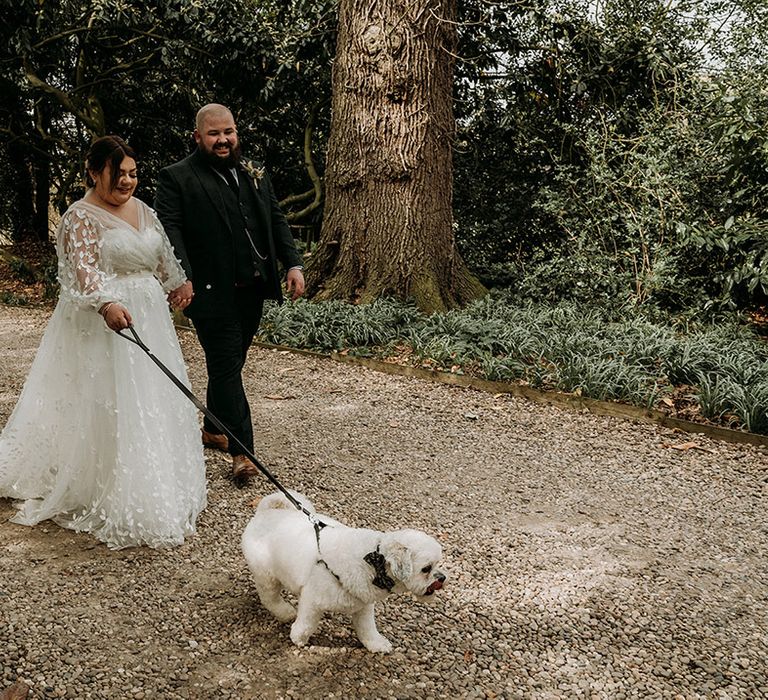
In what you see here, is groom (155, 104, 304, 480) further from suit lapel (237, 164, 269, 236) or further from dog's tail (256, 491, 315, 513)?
dog's tail (256, 491, 315, 513)

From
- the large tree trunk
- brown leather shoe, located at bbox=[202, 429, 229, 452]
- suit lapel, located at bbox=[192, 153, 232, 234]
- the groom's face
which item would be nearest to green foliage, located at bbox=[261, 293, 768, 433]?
the large tree trunk

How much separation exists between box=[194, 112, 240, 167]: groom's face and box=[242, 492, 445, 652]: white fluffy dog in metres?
2.22

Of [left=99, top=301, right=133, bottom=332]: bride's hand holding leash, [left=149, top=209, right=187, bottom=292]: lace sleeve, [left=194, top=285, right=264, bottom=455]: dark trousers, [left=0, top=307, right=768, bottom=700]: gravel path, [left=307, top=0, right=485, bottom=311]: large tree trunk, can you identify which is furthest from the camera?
[left=307, top=0, right=485, bottom=311]: large tree trunk

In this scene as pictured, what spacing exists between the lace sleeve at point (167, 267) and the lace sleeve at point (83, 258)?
0.39m

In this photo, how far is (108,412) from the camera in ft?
12.1

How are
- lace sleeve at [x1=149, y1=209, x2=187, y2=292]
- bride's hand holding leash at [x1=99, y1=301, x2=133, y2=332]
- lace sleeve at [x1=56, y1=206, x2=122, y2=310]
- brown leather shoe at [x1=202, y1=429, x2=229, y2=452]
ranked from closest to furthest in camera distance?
bride's hand holding leash at [x1=99, y1=301, x2=133, y2=332] → lace sleeve at [x1=56, y1=206, x2=122, y2=310] → lace sleeve at [x1=149, y1=209, x2=187, y2=292] → brown leather shoe at [x1=202, y1=429, x2=229, y2=452]

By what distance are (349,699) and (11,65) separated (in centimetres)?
1334

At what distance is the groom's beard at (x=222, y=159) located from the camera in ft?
14.1

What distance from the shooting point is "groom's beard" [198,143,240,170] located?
169 inches

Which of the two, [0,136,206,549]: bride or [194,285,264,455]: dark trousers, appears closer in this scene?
[0,136,206,549]: bride

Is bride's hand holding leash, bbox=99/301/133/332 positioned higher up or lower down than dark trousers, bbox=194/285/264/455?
higher up

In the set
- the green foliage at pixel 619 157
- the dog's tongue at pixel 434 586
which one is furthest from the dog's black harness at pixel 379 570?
the green foliage at pixel 619 157

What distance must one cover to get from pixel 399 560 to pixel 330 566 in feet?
0.97

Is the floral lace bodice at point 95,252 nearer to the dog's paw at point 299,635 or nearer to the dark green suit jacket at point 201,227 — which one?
the dark green suit jacket at point 201,227
